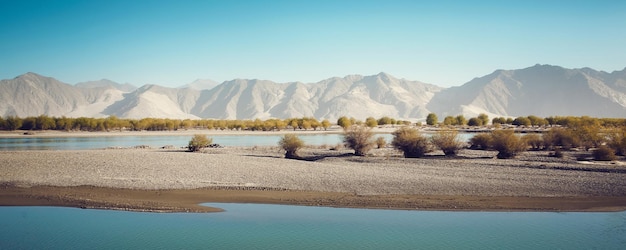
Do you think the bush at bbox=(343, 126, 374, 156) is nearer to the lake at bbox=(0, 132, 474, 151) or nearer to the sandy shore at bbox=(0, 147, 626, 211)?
the sandy shore at bbox=(0, 147, 626, 211)

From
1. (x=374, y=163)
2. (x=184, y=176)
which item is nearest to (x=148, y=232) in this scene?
(x=184, y=176)

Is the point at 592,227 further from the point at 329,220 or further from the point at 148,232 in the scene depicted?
the point at 148,232

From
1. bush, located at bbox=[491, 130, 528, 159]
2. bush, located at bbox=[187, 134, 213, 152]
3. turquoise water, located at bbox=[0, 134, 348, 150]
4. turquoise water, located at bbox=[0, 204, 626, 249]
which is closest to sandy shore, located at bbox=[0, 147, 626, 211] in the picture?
turquoise water, located at bbox=[0, 204, 626, 249]

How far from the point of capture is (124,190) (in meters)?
17.9

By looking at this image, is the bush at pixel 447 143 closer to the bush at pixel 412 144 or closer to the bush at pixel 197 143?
the bush at pixel 412 144

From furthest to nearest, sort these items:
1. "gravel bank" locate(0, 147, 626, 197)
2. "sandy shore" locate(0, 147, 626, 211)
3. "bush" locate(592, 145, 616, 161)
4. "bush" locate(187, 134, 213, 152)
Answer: "bush" locate(187, 134, 213, 152), "bush" locate(592, 145, 616, 161), "gravel bank" locate(0, 147, 626, 197), "sandy shore" locate(0, 147, 626, 211)

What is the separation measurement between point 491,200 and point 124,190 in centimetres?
1431

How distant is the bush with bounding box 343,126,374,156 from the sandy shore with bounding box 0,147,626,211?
531 centimetres

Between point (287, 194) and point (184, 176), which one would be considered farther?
point (184, 176)

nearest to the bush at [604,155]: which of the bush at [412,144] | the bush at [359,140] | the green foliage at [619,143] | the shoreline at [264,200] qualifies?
the green foliage at [619,143]

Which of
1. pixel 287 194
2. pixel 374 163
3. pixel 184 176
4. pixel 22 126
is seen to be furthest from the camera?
pixel 22 126

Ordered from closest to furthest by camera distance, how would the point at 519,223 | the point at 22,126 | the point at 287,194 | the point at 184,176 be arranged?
the point at 519,223, the point at 287,194, the point at 184,176, the point at 22,126

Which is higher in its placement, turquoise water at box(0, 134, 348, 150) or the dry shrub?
the dry shrub

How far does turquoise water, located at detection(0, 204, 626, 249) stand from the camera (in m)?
11.4
